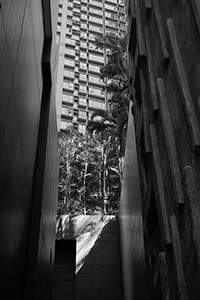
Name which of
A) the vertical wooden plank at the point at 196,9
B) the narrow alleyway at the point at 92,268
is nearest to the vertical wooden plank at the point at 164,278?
the vertical wooden plank at the point at 196,9

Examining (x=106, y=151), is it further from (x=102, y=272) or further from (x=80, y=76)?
(x=80, y=76)

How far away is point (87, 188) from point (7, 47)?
18.7m

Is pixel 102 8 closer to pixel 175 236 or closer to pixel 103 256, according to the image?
pixel 103 256

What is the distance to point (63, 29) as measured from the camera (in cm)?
5706

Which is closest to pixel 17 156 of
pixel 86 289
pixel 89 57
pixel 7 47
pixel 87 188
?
pixel 7 47

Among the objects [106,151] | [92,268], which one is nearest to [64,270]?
[92,268]

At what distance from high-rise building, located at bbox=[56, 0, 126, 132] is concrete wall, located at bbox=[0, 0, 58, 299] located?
38040 mm

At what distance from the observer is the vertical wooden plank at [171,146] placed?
411 cm

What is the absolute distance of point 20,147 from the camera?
5879 mm

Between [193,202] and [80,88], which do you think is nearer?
[193,202]

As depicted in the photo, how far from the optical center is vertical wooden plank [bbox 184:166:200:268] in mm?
3537

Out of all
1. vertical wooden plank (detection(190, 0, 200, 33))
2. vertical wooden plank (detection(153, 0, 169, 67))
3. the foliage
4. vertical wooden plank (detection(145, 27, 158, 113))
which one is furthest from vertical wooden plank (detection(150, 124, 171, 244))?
the foliage

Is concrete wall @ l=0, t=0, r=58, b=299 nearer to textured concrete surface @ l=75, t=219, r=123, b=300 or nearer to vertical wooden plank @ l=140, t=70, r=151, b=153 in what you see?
Result: vertical wooden plank @ l=140, t=70, r=151, b=153

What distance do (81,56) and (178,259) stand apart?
178 ft
